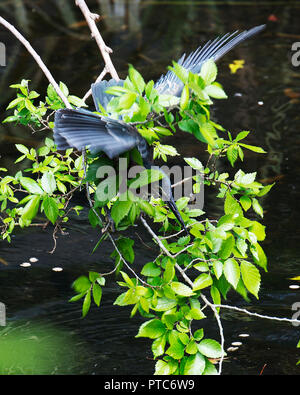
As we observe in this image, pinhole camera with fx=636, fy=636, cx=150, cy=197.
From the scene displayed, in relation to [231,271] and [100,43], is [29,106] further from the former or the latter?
[231,271]

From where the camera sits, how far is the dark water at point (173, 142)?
2.22m

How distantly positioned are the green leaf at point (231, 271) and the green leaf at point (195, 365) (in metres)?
0.18

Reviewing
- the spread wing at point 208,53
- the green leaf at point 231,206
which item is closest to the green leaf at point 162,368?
the green leaf at point 231,206

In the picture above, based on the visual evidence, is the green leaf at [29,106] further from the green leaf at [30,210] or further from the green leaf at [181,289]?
the green leaf at [181,289]

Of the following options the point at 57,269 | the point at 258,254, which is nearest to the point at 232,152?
the point at 258,254

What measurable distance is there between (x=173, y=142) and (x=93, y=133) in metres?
2.48

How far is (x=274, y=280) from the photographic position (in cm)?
262

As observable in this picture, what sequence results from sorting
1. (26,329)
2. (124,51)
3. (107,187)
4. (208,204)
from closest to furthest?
1. (107,187)
2. (26,329)
3. (208,204)
4. (124,51)

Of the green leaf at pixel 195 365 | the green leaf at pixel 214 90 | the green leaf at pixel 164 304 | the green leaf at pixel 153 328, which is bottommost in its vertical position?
the green leaf at pixel 195 365

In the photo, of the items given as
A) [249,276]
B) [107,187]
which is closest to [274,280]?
[249,276]

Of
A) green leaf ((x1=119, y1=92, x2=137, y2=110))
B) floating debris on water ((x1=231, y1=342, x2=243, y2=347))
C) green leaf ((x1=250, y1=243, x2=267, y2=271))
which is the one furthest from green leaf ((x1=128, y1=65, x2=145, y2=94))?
floating debris on water ((x1=231, y1=342, x2=243, y2=347))

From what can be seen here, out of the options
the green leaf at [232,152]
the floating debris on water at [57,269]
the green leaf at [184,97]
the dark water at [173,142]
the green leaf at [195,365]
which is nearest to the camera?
the green leaf at [184,97]
